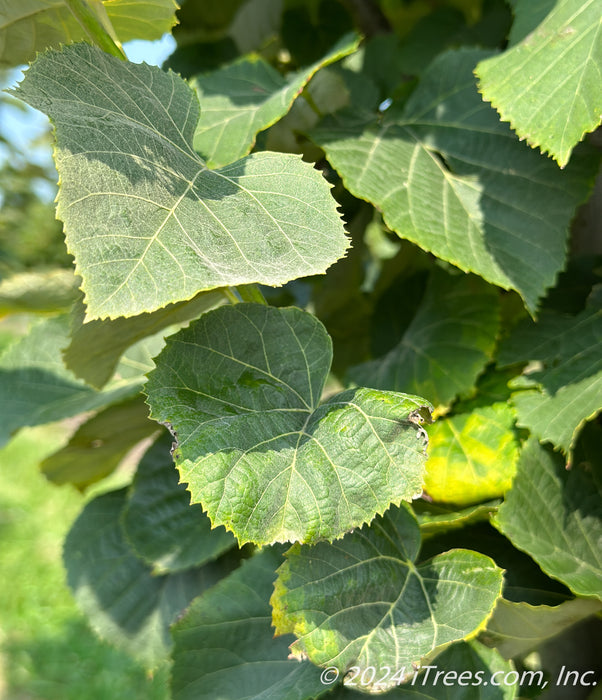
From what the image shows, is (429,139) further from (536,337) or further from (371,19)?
(371,19)

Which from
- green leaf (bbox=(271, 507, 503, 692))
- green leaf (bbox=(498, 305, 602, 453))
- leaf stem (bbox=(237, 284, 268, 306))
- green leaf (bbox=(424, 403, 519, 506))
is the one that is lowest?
green leaf (bbox=(271, 507, 503, 692))

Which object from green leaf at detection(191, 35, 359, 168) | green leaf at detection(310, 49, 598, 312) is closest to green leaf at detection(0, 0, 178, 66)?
green leaf at detection(191, 35, 359, 168)

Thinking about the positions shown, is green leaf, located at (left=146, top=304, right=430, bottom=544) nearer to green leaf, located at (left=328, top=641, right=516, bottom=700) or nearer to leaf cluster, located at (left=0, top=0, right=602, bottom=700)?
leaf cluster, located at (left=0, top=0, right=602, bottom=700)

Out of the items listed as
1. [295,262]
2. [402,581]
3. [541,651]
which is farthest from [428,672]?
[295,262]

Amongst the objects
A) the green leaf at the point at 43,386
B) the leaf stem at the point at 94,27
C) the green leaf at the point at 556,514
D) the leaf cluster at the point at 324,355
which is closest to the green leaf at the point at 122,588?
the leaf cluster at the point at 324,355

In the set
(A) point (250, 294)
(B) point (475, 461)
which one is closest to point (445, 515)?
(B) point (475, 461)

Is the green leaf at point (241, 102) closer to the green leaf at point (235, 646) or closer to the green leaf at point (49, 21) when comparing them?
the green leaf at point (49, 21)
